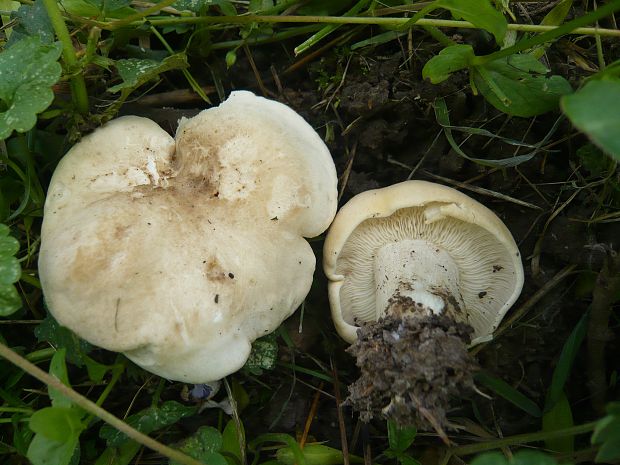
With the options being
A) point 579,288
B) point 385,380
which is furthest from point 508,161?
point 385,380

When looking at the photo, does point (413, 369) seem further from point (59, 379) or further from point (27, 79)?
point (27, 79)

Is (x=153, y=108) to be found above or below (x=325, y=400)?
above

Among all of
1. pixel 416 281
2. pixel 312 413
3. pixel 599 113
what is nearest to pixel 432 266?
pixel 416 281

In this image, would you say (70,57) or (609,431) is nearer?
(609,431)

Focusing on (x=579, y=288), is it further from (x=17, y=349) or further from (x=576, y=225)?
(x=17, y=349)

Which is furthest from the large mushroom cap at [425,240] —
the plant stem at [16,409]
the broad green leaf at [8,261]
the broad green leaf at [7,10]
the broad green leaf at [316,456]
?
the broad green leaf at [7,10]

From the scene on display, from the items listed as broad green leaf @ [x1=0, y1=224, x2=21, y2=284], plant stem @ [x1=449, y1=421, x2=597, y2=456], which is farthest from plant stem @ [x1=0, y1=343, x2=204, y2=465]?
plant stem @ [x1=449, y1=421, x2=597, y2=456]

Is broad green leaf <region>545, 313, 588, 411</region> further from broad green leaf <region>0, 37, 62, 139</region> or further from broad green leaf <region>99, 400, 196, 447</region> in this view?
broad green leaf <region>0, 37, 62, 139</region>
